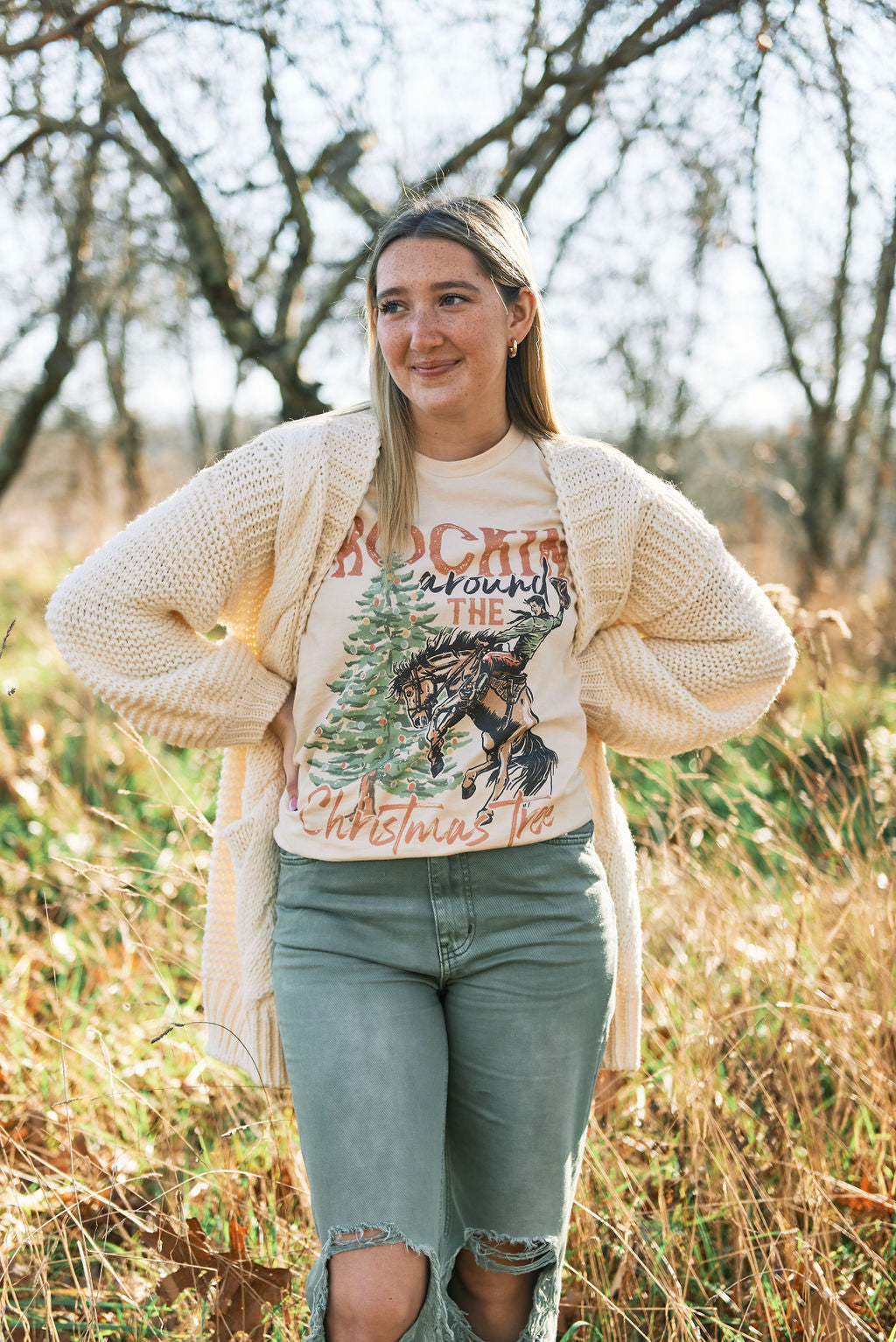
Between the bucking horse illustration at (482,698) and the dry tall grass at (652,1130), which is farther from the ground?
the bucking horse illustration at (482,698)

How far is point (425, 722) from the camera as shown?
6.27 ft

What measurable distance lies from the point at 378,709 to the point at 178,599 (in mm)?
441

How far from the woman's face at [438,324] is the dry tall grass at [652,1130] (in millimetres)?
1122

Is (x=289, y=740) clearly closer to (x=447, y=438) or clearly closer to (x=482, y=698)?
(x=482, y=698)

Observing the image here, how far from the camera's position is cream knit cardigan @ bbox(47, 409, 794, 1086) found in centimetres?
198

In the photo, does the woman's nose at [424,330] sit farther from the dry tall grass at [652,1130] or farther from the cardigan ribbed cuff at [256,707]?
the dry tall grass at [652,1130]

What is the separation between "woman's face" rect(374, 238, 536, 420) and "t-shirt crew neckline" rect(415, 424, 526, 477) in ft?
0.30

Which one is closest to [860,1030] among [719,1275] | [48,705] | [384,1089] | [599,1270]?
[719,1275]

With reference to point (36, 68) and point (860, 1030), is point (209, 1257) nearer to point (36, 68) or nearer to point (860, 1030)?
point (860, 1030)

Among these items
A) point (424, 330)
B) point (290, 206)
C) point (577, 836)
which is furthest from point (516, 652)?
point (290, 206)

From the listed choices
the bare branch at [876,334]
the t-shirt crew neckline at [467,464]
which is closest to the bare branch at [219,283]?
the t-shirt crew neckline at [467,464]

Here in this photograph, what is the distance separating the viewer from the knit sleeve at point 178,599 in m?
1.96

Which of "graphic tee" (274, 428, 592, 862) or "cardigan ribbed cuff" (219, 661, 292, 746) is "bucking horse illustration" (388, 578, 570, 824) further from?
"cardigan ribbed cuff" (219, 661, 292, 746)

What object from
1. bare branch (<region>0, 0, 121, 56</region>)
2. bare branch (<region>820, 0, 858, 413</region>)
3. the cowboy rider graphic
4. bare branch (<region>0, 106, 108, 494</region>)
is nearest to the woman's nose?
the cowboy rider graphic
